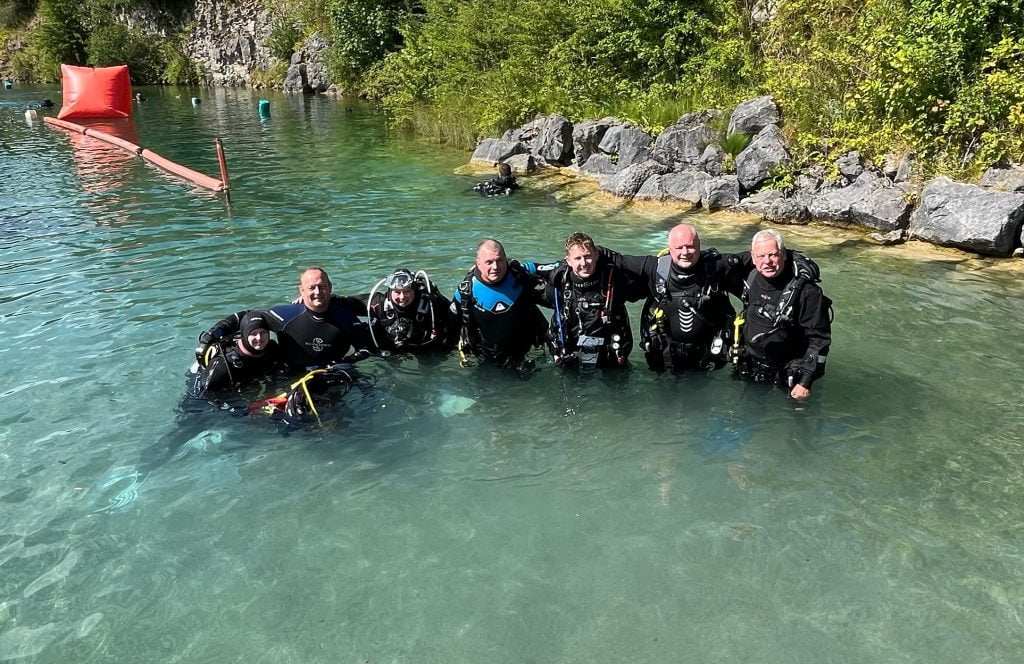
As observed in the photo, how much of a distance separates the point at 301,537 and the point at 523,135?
576 inches

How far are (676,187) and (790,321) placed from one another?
25.5 ft

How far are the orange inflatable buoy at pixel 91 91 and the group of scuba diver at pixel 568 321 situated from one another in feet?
79.4

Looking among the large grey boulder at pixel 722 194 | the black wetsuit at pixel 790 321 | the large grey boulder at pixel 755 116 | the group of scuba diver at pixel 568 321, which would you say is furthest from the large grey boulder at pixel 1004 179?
the black wetsuit at pixel 790 321

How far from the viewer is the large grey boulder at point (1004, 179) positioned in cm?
957

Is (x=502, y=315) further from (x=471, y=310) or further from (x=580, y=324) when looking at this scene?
(x=580, y=324)

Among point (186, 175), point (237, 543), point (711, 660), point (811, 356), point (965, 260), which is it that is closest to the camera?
point (711, 660)

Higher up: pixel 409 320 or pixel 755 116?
pixel 755 116

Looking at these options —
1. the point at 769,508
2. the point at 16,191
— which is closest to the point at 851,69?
the point at 769,508

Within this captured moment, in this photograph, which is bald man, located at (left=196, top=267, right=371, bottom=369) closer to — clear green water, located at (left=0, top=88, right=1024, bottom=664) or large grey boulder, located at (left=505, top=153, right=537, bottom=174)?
clear green water, located at (left=0, top=88, right=1024, bottom=664)

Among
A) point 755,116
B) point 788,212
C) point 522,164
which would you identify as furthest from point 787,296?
point 522,164

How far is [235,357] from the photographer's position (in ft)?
19.6

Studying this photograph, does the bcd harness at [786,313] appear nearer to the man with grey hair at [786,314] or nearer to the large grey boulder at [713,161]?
the man with grey hair at [786,314]

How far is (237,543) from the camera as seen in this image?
4.55 metres

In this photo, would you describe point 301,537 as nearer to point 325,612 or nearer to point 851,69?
point 325,612
